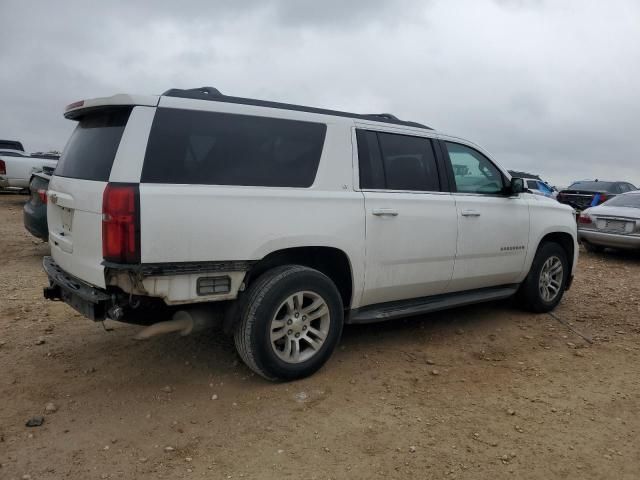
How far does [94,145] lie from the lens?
3490 millimetres

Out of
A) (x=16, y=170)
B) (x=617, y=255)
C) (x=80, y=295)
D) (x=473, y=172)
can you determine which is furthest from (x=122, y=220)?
(x=16, y=170)

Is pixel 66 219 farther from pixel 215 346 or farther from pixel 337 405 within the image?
pixel 337 405

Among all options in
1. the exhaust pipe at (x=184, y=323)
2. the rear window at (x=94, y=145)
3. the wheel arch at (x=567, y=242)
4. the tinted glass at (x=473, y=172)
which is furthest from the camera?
the wheel arch at (x=567, y=242)

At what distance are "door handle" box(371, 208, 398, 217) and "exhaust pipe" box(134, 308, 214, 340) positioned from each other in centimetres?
145

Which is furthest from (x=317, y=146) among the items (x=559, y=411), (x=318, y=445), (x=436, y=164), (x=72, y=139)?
(x=559, y=411)

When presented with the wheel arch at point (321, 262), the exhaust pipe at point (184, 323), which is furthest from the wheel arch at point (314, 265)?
the exhaust pipe at point (184, 323)

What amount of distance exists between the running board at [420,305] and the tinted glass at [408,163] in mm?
973

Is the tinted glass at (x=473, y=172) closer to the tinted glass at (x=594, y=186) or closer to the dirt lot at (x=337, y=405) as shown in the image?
the dirt lot at (x=337, y=405)

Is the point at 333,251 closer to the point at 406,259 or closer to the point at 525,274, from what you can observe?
the point at 406,259

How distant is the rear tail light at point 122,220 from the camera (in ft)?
9.96

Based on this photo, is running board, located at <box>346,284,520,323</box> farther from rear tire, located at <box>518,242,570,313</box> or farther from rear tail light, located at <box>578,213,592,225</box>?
rear tail light, located at <box>578,213,592,225</box>

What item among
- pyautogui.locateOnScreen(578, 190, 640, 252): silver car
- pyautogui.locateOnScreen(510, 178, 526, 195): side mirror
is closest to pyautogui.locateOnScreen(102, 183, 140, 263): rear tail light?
pyautogui.locateOnScreen(510, 178, 526, 195): side mirror

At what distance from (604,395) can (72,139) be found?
430 cm

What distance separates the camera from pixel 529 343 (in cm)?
490
